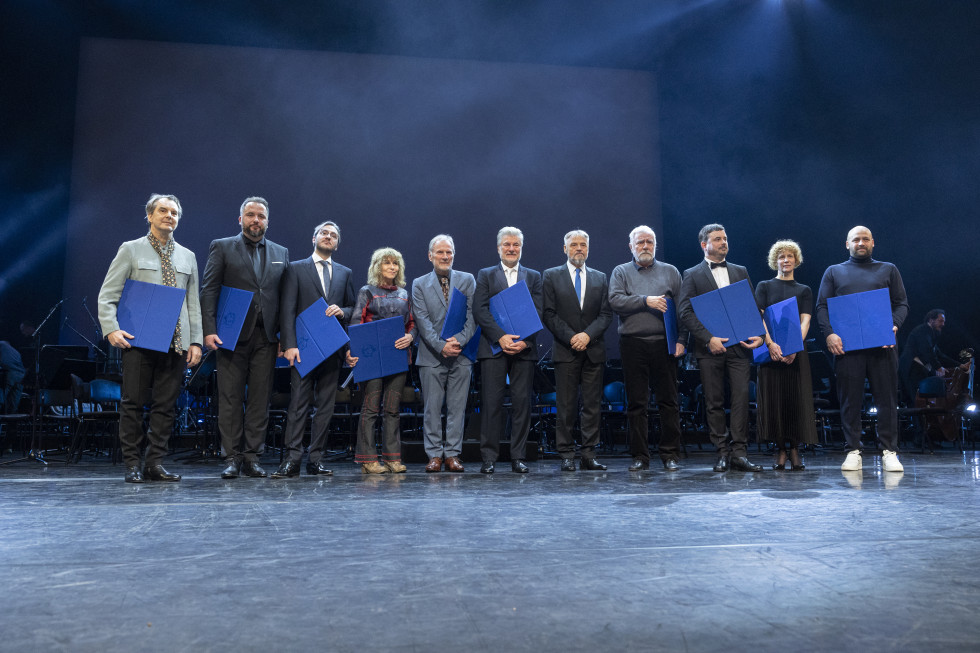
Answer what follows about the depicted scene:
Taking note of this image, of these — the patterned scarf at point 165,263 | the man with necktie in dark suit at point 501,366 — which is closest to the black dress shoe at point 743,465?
the man with necktie in dark suit at point 501,366

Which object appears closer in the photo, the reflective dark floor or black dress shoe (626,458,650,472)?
the reflective dark floor

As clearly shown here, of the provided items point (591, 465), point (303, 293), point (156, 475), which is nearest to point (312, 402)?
point (303, 293)

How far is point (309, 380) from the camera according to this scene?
3.82m

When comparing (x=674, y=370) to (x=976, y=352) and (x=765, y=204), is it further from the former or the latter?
(x=976, y=352)

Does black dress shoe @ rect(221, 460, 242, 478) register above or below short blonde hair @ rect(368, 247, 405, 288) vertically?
below

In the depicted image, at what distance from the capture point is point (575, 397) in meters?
4.08

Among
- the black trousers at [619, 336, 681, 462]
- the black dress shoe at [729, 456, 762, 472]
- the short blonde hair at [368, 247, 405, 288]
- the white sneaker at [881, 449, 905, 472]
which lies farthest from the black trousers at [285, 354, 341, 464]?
the white sneaker at [881, 449, 905, 472]

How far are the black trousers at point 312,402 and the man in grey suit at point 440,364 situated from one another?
544mm

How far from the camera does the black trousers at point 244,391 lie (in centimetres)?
363

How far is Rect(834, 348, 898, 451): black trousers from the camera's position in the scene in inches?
152

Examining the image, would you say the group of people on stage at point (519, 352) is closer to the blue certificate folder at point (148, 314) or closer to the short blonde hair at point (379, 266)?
the short blonde hair at point (379, 266)

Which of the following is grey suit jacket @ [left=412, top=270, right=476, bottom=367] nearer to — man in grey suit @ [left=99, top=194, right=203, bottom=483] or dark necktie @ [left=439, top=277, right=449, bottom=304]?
dark necktie @ [left=439, top=277, right=449, bottom=304]

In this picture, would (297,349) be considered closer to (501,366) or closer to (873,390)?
(501,366)

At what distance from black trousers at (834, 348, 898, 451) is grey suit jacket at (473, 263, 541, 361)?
181cm
